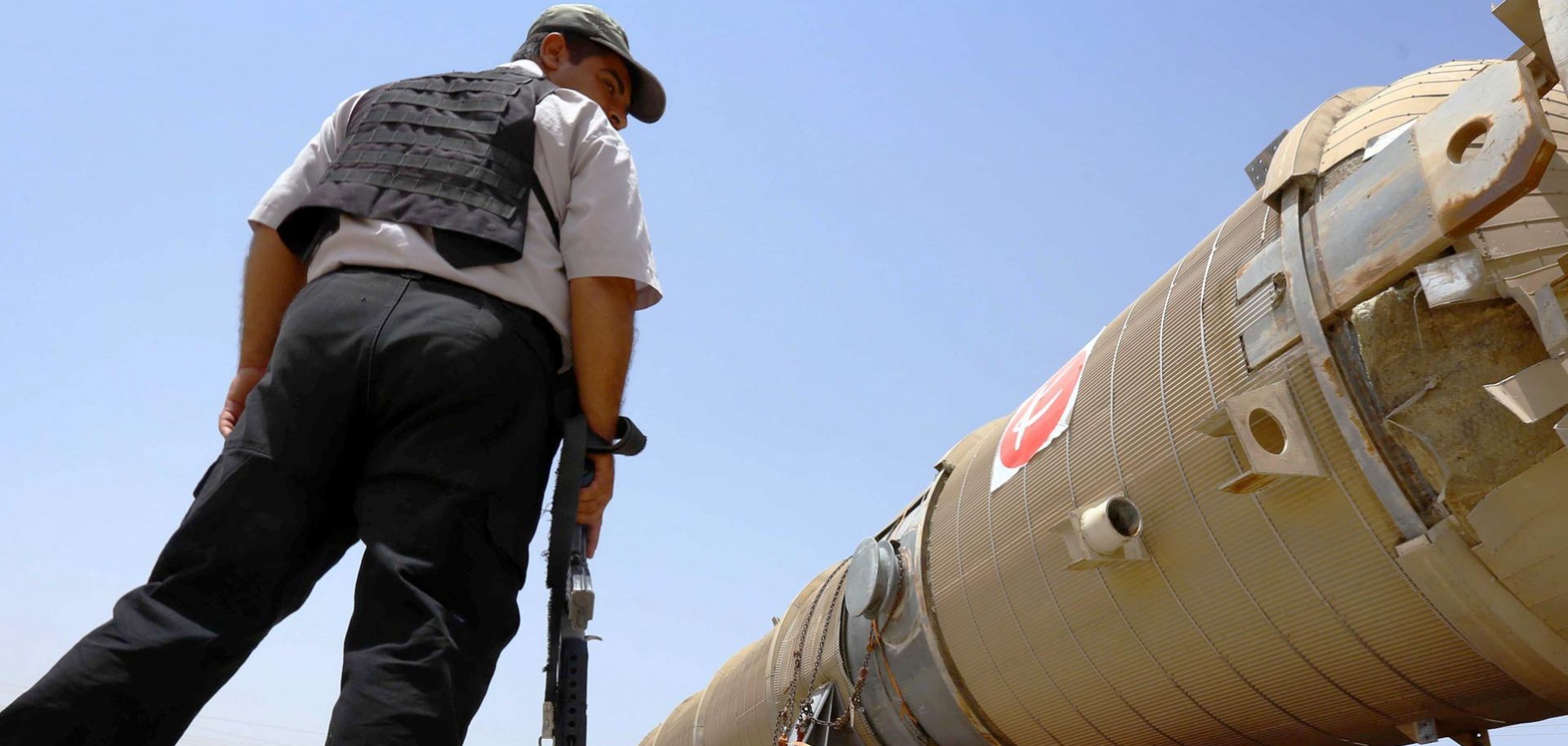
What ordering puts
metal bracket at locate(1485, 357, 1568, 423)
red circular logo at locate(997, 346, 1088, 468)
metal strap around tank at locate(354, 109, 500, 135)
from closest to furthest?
metal strap around tank at locate(354, 109, 500, 135) → metal bracket at locate(1485, 357, 1568, 423) → red circular logo at locate(997, 346, 1088, 468)

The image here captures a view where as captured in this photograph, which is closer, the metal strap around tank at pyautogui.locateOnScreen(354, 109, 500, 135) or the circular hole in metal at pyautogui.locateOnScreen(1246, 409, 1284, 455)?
the metal strap around tank at pyautogui.locateOnScreen(354, 109, 500, 135)

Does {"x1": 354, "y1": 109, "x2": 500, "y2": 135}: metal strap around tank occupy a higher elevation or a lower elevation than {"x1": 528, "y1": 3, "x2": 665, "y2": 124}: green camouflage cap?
lower

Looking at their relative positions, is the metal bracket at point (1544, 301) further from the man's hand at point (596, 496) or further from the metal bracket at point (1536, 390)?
the man's hand at point (596, 496)

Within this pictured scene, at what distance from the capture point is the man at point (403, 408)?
5.81ft

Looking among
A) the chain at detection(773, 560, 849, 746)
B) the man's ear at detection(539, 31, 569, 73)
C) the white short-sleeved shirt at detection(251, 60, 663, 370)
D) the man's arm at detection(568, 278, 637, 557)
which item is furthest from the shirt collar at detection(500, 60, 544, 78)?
the chain at detection(773, 560, 849, 746)

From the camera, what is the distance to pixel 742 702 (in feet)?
20.8

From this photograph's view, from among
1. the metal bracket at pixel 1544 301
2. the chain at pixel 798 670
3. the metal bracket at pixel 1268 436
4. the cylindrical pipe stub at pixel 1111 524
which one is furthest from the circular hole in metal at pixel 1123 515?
the chain at pixel 798 670

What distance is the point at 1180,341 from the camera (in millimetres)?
3426

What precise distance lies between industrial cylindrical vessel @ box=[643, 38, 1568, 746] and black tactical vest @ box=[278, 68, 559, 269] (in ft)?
5.82

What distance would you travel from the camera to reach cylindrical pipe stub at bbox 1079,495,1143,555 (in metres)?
3.33

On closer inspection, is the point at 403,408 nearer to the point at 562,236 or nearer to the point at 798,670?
the point at 562,236

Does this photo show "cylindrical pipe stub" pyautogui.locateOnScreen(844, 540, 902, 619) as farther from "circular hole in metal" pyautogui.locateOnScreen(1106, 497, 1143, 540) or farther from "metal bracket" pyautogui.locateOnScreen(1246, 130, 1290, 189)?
"metal bracket" pyautogui.locateOnScreen(1246, 130, 1290, 189)

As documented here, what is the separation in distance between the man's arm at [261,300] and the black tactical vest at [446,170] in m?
0.09

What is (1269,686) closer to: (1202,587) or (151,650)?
(1202,587)
